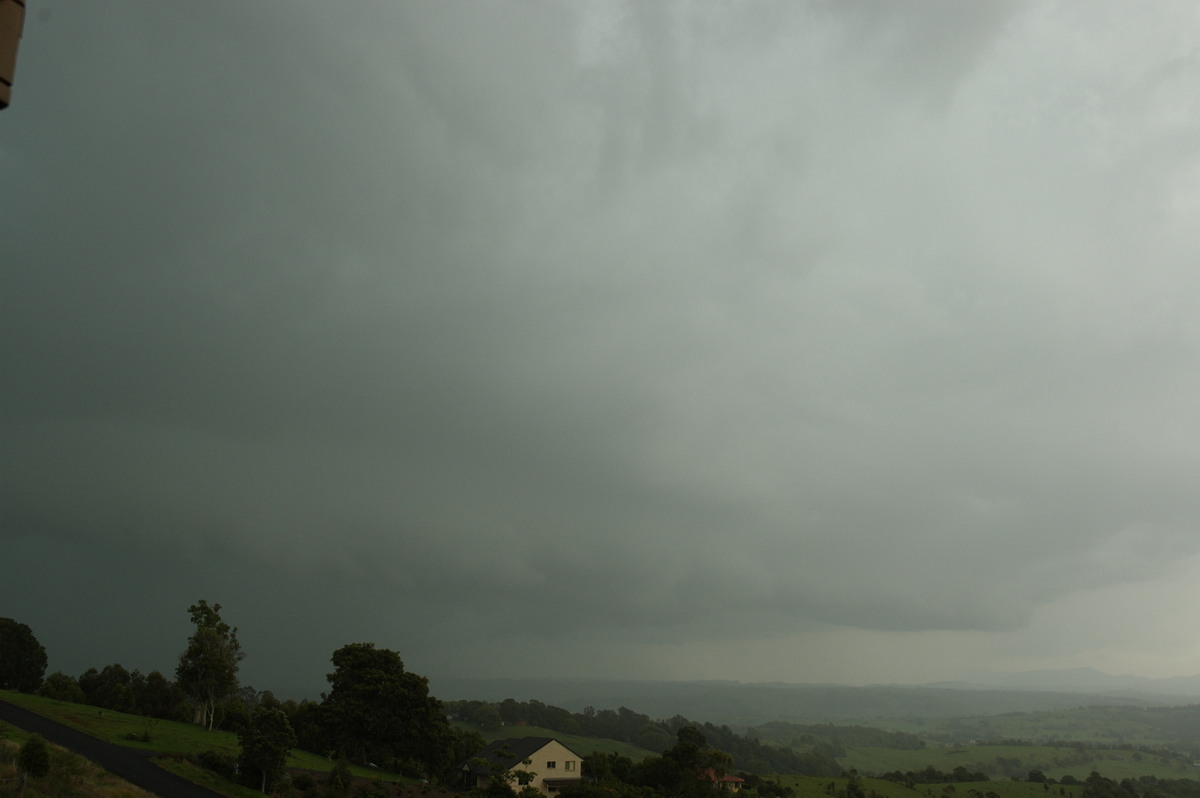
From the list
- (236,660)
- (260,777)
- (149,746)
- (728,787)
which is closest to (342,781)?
(260,777)

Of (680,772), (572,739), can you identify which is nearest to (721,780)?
(680,772)

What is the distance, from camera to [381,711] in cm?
6406

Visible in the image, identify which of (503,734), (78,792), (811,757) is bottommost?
(811,757)

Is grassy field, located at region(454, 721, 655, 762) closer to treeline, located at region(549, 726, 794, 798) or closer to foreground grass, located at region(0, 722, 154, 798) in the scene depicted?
Answer: treeline, located at region(549, 726, 794, 798)

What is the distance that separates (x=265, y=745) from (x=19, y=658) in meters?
61.7

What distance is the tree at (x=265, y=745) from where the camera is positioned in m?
44.1

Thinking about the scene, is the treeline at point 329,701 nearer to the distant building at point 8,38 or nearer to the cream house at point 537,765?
the cream house at point 537,765

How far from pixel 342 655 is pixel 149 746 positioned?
20191mm

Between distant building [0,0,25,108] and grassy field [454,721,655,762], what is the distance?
13843cm

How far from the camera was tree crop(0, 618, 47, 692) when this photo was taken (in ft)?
266

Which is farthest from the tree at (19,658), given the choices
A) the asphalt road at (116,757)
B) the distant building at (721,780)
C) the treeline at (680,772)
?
the distant building at (721,780)

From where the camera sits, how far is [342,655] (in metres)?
67.1

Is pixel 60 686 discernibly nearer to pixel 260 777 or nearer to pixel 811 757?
pixel 260 777

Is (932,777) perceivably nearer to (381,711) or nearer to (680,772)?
(680,772)
